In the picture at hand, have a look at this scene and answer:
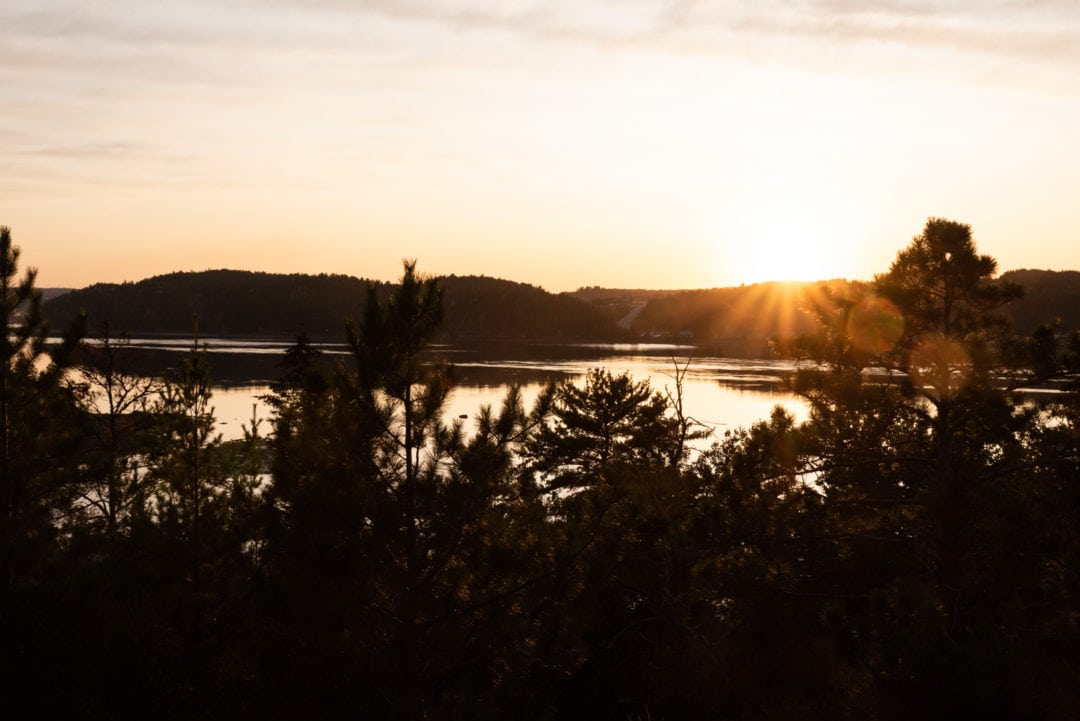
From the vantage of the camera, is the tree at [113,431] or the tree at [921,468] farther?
the tree at [113,431]

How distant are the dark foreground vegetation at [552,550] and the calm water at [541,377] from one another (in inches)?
915

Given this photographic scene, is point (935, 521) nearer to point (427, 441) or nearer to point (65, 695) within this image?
point (427, 441)

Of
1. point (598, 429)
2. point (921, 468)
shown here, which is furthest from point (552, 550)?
point (598, 429)

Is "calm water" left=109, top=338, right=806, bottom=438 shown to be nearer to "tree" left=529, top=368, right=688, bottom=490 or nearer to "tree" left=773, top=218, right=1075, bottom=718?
"tree" left=529, top=368, right=688, bottom=490

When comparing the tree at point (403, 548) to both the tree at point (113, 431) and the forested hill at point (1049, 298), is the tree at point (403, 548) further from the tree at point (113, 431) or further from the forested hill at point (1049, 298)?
the forested hill at point (1049, 298)

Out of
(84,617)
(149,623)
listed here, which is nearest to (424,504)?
(149,623)

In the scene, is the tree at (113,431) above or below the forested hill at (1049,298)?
below

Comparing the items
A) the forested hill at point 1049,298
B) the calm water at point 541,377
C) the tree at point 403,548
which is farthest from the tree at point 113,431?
the forested hill at point 1049,298

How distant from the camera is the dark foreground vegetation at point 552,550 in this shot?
13.5 metres

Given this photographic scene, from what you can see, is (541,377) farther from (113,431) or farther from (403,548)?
(403,548)

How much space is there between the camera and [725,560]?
1688 cm

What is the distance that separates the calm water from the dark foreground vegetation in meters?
23.3

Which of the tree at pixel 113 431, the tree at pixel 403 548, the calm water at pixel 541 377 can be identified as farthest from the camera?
the calm water at pixel 541 377

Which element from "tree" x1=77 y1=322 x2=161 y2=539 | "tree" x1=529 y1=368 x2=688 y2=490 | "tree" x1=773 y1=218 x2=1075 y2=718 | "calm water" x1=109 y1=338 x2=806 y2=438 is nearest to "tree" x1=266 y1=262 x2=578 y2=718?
"tree" x1=773 y1=218 x2=1075 y2=718
